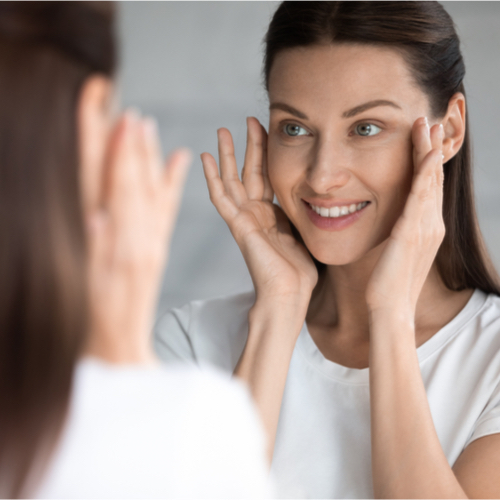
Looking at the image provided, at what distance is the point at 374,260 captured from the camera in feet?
3.59

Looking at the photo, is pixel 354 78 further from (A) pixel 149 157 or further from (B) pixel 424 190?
(A) pixel 149 157

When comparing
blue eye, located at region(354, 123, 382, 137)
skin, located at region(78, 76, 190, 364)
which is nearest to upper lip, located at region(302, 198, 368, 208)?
blue eye, located at region(354, 123, 382, 137)

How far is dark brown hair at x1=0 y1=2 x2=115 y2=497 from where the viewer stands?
1.21ft

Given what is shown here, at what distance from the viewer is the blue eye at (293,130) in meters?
0.99

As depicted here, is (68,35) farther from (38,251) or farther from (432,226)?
(432,226)

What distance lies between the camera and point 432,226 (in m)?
0.92

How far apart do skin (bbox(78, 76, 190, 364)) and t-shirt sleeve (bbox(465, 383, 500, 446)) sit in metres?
0.58

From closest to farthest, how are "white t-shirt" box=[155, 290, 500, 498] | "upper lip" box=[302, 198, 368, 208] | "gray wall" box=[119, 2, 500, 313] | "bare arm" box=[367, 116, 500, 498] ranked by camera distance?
"bare arm" box=[367, 116, 500, 498]
"white t-shirt" box=[155, 290, 500, 498]
"upper lip" box=[302, 198, 368, 208]
"gray wall" box=[119, 2, 500, 313]

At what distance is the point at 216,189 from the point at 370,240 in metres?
0.30

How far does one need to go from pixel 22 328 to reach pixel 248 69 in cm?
177

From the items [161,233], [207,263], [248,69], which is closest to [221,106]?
[248,69]

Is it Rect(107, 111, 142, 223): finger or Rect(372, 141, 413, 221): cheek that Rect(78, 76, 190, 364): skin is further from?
Rect(372, 141, 413, 221): cheek

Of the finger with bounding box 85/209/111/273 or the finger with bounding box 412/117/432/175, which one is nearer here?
the finger with bounding box 85/209/111/273

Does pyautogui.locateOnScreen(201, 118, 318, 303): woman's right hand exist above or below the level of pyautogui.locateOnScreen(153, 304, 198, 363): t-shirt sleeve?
above
